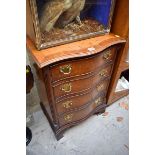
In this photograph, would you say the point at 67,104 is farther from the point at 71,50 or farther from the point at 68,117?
the point at 71,50

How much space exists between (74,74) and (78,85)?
0.39 ft

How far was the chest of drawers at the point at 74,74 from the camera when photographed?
110 centimetres

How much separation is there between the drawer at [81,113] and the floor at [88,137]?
18cm

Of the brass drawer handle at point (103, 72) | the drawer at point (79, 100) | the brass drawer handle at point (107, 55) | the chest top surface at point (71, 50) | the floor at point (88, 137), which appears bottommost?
the floor at point (88, 137)

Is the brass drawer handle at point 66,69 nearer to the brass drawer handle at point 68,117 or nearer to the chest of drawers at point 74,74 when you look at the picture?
the chest of drawers at point 74,74

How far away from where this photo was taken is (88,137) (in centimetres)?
164

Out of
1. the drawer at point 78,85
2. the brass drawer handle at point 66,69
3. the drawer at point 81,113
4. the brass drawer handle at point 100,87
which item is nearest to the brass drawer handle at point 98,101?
the drawer at point 81,113

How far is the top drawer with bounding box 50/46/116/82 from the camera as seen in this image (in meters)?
1.12

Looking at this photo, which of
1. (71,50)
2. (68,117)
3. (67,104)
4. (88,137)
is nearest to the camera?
(71,50)

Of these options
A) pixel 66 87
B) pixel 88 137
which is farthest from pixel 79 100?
pixel 88 137

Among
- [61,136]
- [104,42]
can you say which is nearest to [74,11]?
[104,42]

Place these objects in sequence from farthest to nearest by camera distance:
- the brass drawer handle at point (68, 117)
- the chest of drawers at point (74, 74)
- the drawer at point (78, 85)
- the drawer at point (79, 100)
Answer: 1. the brass drawer handle at point (68, 117)
2. the drawer at point (79, 100)
3. the drawer at point (78, 85)
4. the chest of drawers at point (74, 74)
